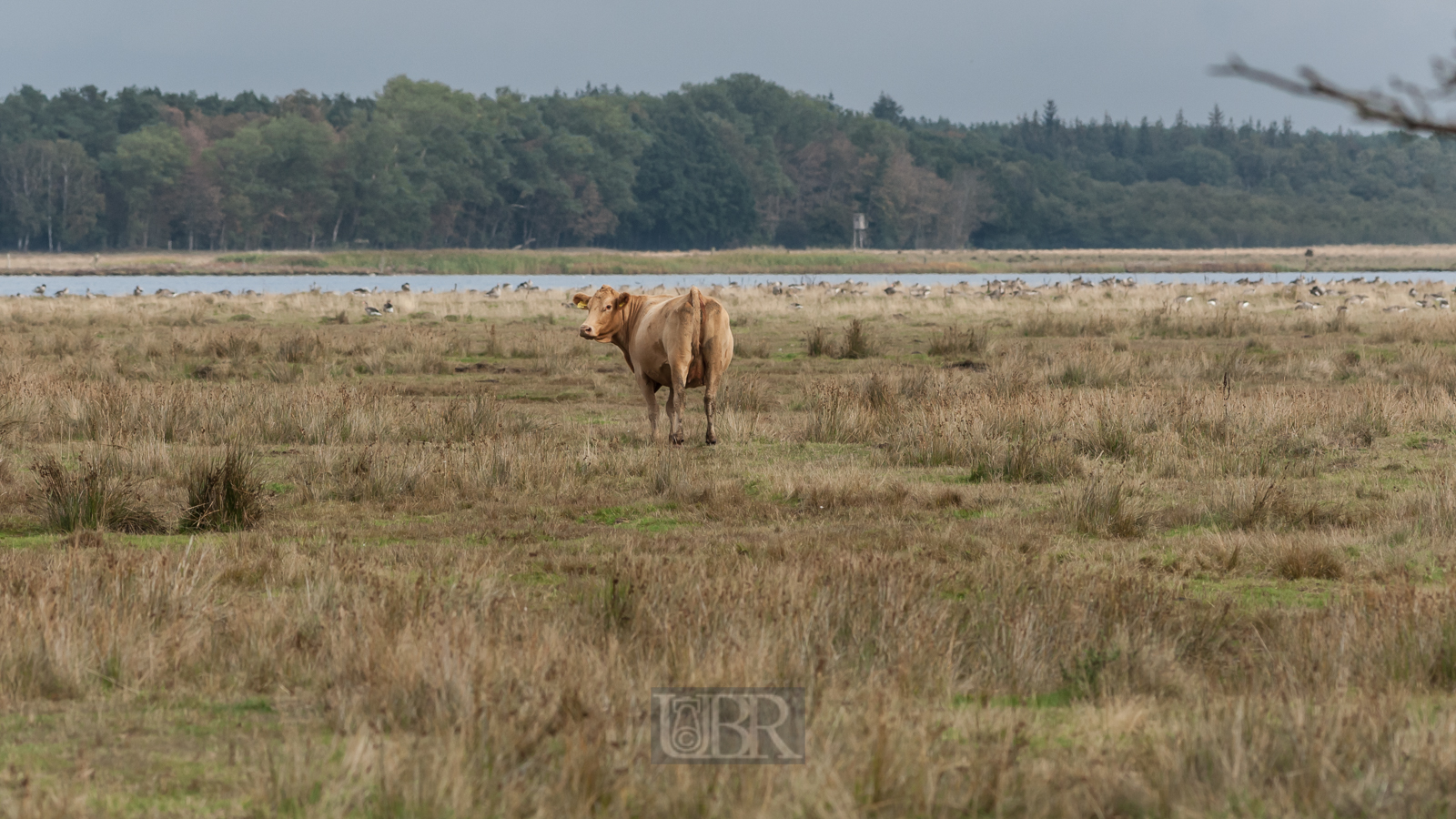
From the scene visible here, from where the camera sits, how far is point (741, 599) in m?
6.35

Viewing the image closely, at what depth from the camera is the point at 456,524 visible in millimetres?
9703

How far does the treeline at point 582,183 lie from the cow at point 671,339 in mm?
103358

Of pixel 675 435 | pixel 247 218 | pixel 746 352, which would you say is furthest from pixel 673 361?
pixel 247 218

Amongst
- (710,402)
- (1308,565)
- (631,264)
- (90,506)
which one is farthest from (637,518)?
(631,264)

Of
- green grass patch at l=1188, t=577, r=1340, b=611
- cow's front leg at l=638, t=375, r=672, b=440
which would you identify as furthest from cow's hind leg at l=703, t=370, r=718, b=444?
green grass patch at l=1188, t=577, r=1340, b=611

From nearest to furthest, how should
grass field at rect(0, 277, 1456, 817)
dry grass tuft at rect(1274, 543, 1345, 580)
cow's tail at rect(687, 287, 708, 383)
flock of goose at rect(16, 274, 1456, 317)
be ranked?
grass field at rect(0, 277, 1456, 817), dry grass tuft at rect(1274, 543, 1345, 580), cow's tail at rect(687, 287, 708, 383), flock of goose at rect(16, 274, 1456, 317)

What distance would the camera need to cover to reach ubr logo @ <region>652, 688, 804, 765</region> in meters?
4.55

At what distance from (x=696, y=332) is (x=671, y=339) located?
246mm

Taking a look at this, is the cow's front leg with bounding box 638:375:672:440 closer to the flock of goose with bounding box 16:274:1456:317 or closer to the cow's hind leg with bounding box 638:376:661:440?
the cow's hind leg with bounding box 638:376:661:440

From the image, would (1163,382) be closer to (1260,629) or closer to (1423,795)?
(1260,629)

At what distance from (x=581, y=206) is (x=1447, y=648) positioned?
119m

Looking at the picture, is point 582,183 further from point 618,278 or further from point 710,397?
point 710,397

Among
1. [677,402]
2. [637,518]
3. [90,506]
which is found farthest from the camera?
[677,402]

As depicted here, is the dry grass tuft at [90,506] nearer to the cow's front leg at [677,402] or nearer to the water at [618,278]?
the cow's front leg at [677,402]
